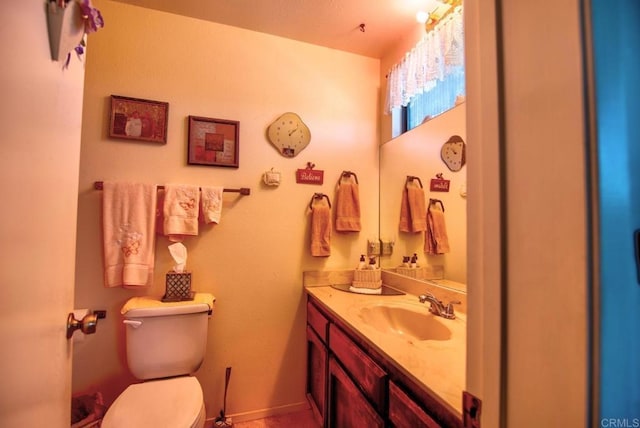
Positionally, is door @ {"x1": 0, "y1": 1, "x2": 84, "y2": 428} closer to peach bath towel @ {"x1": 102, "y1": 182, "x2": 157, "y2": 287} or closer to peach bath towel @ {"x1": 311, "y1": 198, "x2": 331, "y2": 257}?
peach bath towel @ {"x1": 102, "y1": 182, "x2": 157, "y2": 287}

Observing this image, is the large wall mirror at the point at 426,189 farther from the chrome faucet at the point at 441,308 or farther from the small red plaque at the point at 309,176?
the small red plaque at the point at 309,176

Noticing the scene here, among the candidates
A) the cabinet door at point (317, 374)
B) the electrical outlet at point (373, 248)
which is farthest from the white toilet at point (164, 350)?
the electrical outlet at point (373, 248)

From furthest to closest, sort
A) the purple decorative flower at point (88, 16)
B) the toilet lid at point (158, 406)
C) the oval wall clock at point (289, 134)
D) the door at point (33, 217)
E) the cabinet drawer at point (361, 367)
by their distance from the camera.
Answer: the oval wall clock at point (289, 134)
the toilet lid at point (158, 406)
the cabinet drawer at point (361, 367)
the purple decorative flower at point (88, 16)
the door at point (33, 217)

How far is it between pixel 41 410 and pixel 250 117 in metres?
1.55

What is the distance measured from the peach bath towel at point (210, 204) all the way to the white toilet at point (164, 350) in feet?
1.41

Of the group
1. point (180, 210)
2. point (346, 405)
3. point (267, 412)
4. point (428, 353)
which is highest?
point (180, 210)

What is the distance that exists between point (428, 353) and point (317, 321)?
0.80 m

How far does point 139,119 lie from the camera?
1.56 meters

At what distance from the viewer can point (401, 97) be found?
173 centimetres

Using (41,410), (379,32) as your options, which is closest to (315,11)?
(379,32)

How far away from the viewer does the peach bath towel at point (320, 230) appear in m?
1.80

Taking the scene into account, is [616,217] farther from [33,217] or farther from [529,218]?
[33,217]

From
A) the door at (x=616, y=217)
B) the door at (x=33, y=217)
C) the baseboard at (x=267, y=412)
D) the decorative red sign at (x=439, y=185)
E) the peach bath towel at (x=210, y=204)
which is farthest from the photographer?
the baseboard at (x=267, y=412)

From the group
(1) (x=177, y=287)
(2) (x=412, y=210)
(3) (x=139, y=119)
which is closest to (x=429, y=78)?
(2) (x=412, y=210)
